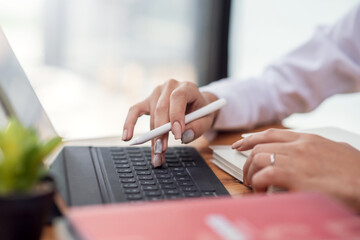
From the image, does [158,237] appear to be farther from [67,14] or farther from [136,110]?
[67,14]

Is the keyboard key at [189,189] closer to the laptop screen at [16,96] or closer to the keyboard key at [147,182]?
the keyboard key at [147,182]

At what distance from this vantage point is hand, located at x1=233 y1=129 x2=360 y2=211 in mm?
449

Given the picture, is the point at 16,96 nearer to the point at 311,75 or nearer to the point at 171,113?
the point at 171,113

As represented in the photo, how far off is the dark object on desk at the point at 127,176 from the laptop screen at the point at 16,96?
63mm

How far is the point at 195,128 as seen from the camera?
2.32 ft

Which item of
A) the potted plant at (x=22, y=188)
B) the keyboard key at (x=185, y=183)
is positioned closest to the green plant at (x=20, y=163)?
the potted plant at (x=22, y=188)

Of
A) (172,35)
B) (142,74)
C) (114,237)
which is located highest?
(114,237)

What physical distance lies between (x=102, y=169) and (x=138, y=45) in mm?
1609

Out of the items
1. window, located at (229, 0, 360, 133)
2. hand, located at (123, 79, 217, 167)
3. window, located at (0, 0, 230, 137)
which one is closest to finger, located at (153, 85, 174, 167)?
hand, located at (123, 79, 217, 167)

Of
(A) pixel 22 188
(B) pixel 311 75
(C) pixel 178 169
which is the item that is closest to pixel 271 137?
(C) pixel 178 169

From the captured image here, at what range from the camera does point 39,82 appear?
6.24ft

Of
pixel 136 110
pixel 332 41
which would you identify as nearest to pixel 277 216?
pixel 136 110

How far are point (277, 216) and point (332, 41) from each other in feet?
2.75

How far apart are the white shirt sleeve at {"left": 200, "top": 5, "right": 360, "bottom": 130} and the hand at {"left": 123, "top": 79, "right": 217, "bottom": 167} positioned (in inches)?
8.8
